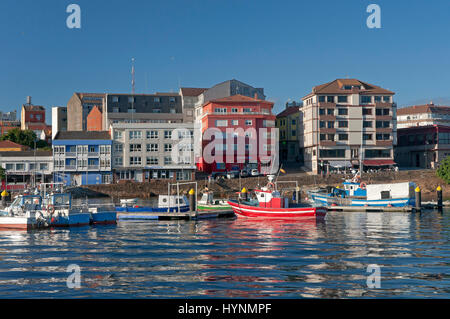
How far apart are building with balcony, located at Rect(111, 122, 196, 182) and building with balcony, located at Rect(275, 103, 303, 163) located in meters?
24.4

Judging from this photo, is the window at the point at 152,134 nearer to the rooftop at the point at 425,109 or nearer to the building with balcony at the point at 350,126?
the building with balcony at the point at 350,126

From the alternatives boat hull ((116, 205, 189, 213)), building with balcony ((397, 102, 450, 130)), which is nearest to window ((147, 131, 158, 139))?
boat hull ((116, 205, 189, 213))

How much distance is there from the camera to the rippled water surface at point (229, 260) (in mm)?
19984

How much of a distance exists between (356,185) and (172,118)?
5521 cm

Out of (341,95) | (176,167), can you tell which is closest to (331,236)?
(176,167)

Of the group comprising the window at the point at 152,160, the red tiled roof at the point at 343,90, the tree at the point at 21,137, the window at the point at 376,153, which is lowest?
the window at the point at 152,160

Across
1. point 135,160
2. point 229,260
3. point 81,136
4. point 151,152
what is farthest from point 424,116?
point 229,260

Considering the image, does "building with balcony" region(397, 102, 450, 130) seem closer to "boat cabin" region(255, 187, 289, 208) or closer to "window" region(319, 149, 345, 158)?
"window" region(319, 149, 345, 158)

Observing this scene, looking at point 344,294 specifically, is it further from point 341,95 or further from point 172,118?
point 172,118

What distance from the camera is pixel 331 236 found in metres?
36.6

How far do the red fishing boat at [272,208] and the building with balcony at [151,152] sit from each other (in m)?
44.0

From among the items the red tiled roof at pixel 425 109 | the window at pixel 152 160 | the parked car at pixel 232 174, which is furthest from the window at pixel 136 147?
the red tiled roof at pixel 425 109

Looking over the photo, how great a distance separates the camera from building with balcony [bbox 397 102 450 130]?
136500 millimetres
